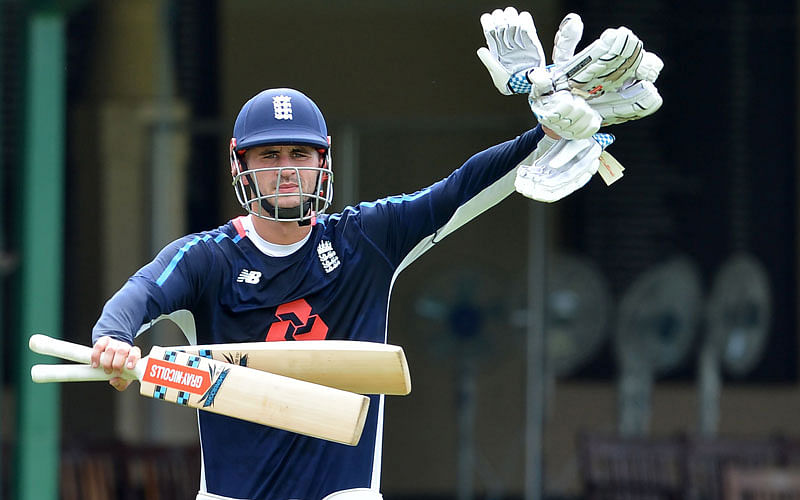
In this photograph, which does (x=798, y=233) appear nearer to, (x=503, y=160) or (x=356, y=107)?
(x=356, y=107)

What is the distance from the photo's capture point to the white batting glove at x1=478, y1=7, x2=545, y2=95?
2389mm

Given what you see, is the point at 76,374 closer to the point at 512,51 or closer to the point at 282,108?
the point at 282,108

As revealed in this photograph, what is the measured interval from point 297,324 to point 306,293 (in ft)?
0.19

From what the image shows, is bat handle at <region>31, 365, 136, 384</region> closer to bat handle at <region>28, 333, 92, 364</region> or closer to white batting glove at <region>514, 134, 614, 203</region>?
bat handle at <region>28, 333, 92, 364</region>

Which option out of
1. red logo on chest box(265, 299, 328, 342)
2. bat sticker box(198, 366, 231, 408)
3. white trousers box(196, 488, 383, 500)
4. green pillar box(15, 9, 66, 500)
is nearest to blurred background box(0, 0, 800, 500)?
green pillar box(15, 9, 66, 500)

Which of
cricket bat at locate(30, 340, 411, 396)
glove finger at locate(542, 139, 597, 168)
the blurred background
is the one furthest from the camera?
the blurred background

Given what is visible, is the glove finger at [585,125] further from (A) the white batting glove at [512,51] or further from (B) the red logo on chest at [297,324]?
(B) the red logo on chest at [297,324]

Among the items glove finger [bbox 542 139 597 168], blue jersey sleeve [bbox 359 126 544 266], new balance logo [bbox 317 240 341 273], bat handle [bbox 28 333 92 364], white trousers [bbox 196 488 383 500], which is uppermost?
glove finger [bbox 542 139 597 168]

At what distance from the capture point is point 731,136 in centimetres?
679

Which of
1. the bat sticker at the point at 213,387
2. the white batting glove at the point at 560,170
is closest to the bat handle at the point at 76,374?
the bat sticker at the point at 213,387

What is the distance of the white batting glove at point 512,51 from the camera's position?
2.39 metres

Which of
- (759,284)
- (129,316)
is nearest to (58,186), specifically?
(129,316)

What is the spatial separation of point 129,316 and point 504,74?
756 millimetres

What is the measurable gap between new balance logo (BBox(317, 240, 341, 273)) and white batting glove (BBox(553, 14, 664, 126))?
51 cm
